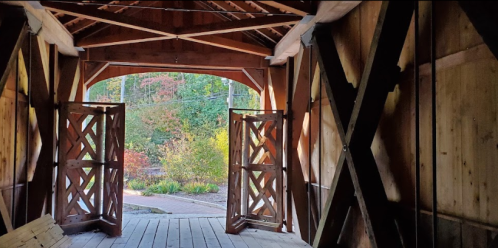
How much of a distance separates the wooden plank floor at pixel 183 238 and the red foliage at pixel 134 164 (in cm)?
851

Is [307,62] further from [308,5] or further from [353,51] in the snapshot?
[308,5]

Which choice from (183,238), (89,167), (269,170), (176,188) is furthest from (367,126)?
(176,188)

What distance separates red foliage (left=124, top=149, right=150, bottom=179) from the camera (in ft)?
48.6

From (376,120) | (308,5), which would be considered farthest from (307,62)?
(376,120)

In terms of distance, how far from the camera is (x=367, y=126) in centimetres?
316

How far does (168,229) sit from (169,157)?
8772 mm

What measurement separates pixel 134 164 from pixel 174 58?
9.12 meters

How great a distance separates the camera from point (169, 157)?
14.7m

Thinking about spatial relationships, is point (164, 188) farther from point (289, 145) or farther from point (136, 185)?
point (289, 145)

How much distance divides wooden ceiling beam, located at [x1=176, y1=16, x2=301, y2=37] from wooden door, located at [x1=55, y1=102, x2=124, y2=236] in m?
1.52

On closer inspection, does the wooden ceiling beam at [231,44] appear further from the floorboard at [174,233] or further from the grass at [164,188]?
the grass at [164,188]

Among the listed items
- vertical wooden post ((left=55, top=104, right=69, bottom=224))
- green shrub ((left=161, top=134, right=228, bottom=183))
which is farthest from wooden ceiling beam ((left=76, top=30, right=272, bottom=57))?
green shrub ((left=161, top=134, right=228, bottom=183))

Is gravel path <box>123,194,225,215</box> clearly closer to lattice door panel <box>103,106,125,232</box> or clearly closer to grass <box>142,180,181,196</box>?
grass <box>142,180,181,196</box>

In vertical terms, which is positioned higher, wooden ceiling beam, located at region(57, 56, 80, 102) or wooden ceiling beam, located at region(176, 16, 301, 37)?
wooden ceiling beam, located at region(176, 16, 301, 37)
